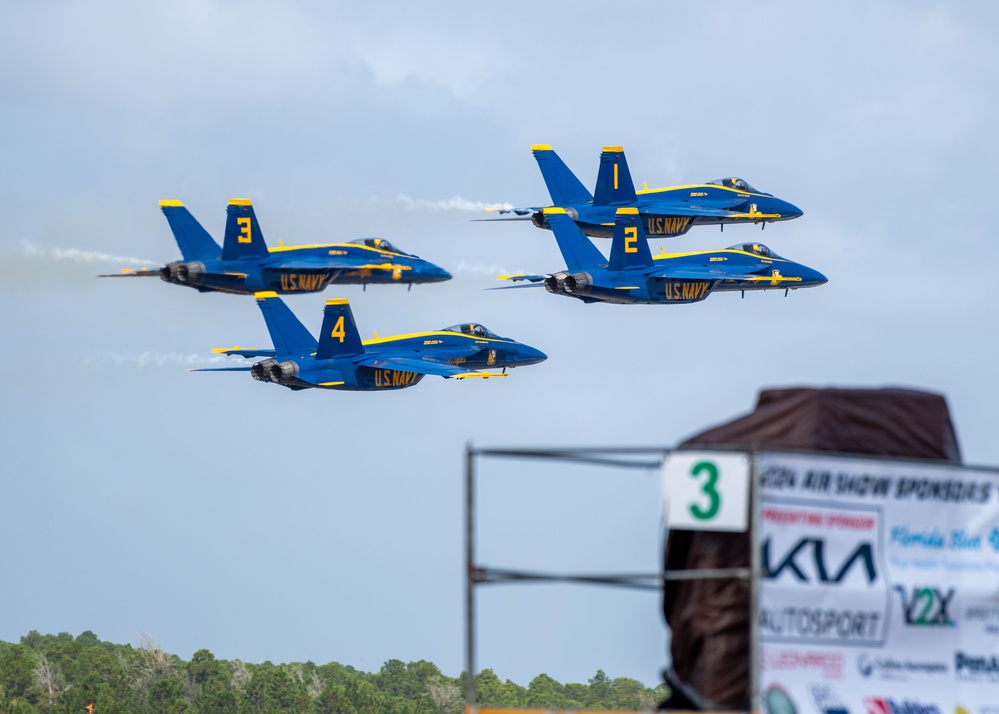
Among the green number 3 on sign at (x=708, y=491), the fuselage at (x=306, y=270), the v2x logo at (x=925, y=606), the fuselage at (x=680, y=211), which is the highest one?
the fuselage at (x=680, y=211)

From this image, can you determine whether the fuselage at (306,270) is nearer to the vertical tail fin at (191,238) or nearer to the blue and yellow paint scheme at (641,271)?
the vertical tail fin at (191,238)

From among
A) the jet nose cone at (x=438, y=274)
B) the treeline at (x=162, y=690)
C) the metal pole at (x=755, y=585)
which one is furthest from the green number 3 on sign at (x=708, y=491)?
the treeline at (x=162, y=690)

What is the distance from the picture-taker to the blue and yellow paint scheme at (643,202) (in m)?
85.5

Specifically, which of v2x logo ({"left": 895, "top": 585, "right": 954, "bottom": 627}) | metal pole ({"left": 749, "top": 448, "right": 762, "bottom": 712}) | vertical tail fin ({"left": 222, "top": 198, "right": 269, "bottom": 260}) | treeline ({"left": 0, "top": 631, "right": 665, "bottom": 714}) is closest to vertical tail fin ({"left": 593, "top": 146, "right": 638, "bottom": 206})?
vertical tail fin ({"left": 222, "top": 198, "right": 269, "bottom": 260})

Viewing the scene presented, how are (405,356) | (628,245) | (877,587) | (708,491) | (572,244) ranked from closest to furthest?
(708,491)
(877,587)
(628,245)
(572,244)
(405,356)

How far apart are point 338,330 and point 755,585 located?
2415 inches

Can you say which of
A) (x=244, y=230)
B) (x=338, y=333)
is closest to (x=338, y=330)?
(x=338, y=333)

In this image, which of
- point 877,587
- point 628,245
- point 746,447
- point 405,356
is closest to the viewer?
point 746,447

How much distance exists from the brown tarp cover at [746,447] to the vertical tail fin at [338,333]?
57.1 meters

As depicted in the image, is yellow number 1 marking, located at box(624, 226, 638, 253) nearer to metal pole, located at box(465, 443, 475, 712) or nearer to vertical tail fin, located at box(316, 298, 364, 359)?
vertical tail fin, located at box(316, 298, 364, 359)

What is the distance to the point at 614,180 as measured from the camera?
281 ft

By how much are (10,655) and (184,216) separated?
13613 cm

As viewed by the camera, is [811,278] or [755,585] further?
[811,278]

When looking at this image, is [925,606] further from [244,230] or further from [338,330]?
[338,330]
